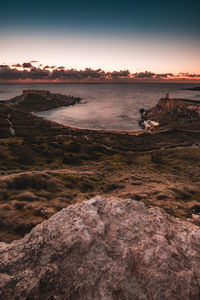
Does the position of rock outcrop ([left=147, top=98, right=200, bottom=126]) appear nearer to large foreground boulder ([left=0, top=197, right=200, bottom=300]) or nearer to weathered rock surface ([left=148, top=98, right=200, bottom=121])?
weathered rock surface ([left=148, top=98, right=200, bottom=121])

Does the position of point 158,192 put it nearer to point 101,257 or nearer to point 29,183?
point 29,183

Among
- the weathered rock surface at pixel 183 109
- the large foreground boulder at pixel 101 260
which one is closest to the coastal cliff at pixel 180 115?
the weathered rock surface at pixel 183 109

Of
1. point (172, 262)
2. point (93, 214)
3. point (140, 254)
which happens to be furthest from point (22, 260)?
point (172, 262)

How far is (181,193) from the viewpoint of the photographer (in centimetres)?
2341

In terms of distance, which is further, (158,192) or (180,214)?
(158,192)

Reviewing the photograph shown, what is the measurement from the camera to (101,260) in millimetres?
6137

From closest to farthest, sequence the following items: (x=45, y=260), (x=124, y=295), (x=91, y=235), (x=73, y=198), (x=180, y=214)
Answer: (x=124, y=295), (x=45, y=260), (x=91, y=235), (x=180, y=214), (x=73, y=198)

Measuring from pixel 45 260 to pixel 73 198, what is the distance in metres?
13.9

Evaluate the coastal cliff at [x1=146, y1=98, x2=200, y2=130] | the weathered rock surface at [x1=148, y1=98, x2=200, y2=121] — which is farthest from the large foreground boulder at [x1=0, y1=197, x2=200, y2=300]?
the weathered rock surface at [x1=148, y1=98, x2=200, y2=121]

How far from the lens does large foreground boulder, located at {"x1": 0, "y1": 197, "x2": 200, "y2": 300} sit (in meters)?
5.26

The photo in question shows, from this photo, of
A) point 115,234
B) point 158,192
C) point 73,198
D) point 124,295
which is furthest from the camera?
point 158,192

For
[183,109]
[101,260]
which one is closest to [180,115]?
[183,109]

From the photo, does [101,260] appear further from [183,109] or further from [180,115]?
[183,109]

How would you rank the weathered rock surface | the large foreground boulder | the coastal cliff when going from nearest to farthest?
the large foreground boulder < the coastal cliff < the weathered rock surface
